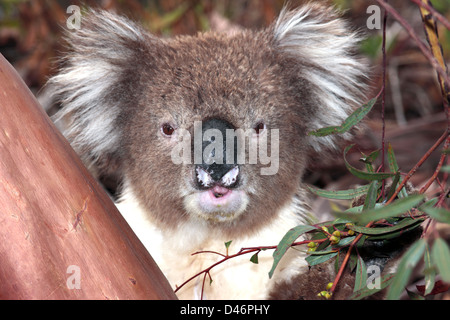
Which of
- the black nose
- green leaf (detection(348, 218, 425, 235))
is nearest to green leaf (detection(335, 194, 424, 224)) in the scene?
green leaf (detection(348, 218, 425, 235))

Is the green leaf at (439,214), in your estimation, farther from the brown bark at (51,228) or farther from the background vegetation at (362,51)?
the background vegetation at (362,51)

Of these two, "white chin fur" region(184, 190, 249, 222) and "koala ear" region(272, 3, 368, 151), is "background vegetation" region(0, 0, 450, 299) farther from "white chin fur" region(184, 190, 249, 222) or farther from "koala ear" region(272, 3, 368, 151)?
"white chin fur" region(184, 190, 249, 222)

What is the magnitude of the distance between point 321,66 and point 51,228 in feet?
4.81

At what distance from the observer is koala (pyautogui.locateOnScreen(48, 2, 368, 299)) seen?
2295mm

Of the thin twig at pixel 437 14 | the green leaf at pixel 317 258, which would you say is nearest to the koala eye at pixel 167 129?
the green leaf at pixel 317 258

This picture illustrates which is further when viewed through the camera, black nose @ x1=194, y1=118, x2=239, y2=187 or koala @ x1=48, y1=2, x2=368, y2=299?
koala @ x1=48, y1=2, x2=368, y2=299

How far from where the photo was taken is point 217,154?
2133 millimetres

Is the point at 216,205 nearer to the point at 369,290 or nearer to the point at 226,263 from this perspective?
the point at 226,263

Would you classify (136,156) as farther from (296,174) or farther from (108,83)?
(296,174)

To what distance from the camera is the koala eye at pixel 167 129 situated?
2.38 metres

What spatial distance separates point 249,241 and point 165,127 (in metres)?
0.63

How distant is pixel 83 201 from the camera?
1901 mm
